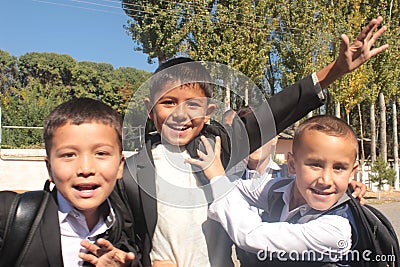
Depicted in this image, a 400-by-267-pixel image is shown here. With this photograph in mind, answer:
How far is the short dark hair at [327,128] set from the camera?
163 centimetres

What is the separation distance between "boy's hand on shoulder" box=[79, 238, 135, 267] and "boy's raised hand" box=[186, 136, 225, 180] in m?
0.41

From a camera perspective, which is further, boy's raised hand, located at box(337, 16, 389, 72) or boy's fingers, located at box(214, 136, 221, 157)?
boy's raised hand, located at box(337, 16, 389, 72)

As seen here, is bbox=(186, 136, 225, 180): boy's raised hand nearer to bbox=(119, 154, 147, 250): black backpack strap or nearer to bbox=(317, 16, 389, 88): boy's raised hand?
bbox=(119, 154, 147, 250): black backpack strap

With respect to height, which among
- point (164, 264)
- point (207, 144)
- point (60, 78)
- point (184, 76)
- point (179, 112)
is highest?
point (60, 78)

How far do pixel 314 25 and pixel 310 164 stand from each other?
1804 centimetres

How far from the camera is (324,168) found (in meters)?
1.59

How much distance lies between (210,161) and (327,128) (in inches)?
17.9

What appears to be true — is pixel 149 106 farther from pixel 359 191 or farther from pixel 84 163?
pixel 359 191

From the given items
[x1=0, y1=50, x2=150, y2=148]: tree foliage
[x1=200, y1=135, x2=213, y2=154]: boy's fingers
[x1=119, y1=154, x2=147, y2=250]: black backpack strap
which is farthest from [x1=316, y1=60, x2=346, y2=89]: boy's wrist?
[x1=0, y1=50, x2=150, y2=148]: tree foliage

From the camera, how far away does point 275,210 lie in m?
1.78

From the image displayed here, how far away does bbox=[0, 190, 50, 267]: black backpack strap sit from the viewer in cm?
135

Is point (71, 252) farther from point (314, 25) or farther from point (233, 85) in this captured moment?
point (314, 25)

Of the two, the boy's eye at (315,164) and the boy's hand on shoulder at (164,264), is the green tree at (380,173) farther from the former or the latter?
the boy's hand on shoulder at (164,264)

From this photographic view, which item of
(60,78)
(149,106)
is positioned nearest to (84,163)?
(149,106)
